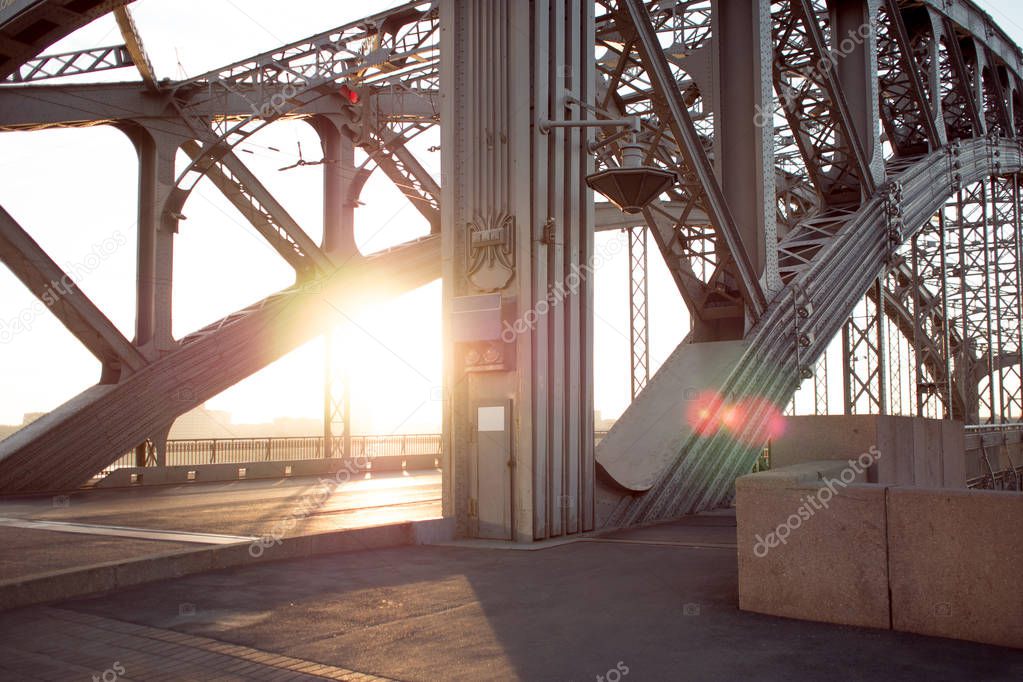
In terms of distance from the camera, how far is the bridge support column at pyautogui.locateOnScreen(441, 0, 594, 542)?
37.3 feet

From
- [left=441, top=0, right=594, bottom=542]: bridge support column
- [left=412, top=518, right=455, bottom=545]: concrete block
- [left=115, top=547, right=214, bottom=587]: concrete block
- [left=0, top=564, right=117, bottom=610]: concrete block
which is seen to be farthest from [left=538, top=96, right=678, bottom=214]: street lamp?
[left=0, top=564, right=117, bottom=610]: concrete block

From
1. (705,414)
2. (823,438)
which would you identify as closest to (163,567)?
(823,438)

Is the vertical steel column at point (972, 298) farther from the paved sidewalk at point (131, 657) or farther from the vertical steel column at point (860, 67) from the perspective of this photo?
the paved sidewalk at point (131, 657)

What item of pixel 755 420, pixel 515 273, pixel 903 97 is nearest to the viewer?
pixel 515 273

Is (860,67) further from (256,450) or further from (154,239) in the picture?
(256,450)

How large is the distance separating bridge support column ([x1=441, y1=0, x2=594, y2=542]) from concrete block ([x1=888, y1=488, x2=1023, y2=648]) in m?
5.36

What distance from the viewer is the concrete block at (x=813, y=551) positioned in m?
6.57

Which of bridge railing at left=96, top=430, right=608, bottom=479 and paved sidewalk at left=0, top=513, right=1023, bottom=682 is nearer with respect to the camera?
paved sidewalk at left=0, top=513, right=1023, bottom=682

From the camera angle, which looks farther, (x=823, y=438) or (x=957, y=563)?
(x=823, y=438)

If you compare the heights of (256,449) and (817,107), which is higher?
(817,107)

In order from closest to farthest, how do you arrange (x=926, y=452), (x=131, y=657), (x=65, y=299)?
1. (x=131, y=657)
2. (x=926, y=452)
3. (x=65, y=299)

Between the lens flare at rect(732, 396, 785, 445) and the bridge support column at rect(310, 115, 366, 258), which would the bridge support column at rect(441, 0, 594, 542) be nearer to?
the lens flare at rect(732, 396, 785, 445)

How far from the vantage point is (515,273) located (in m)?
11.5

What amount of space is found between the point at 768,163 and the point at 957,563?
11.8m
